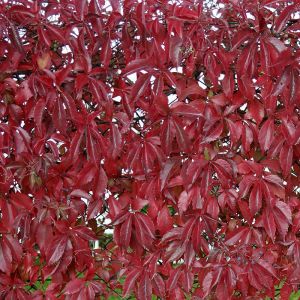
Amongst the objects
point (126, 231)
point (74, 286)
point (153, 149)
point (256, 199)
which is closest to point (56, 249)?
point (74, 286)

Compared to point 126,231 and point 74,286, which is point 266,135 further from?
point 74,286

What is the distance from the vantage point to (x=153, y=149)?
5.36ft

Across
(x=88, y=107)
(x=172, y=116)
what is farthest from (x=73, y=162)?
(x=172, y=116)

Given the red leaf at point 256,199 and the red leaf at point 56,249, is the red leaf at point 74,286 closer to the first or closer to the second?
the red leaf at point 56,249

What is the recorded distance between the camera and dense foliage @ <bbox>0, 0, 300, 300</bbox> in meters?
1.62

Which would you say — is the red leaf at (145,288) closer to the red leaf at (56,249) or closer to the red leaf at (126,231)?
the red leaf at (126,231)

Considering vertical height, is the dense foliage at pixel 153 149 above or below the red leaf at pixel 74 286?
above

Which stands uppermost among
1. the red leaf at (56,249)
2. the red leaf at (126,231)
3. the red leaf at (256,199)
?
the red leaf at (256,199)

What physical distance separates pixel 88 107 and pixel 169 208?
17.0 inches

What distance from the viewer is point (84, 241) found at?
175 cm

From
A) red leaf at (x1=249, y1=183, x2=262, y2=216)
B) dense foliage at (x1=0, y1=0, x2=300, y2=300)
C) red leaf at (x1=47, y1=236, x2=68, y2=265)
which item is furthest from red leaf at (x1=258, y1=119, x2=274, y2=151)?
red leaf at (x1=47, y1=236, x2=68, y2=265)

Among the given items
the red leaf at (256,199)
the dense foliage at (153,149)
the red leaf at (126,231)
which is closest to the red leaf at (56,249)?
the dense foliage at (153,149)

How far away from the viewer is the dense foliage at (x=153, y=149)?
5.31ft

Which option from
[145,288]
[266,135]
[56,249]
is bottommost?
[145,288]
